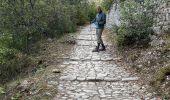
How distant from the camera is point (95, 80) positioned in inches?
375

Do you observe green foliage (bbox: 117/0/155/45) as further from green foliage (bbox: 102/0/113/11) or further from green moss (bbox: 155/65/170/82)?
green foliage (bbox: 102/0/113/11)

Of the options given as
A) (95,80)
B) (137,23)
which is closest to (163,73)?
(95,80)

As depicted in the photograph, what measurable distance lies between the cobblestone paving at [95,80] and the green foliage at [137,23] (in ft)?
3.41

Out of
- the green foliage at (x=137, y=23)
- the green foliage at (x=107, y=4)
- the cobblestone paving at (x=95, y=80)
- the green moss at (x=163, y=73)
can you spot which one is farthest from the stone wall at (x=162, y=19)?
the green foliage at (x=107, y=4)

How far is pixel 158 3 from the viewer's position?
40.8 ft

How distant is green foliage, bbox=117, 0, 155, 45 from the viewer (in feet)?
40.2

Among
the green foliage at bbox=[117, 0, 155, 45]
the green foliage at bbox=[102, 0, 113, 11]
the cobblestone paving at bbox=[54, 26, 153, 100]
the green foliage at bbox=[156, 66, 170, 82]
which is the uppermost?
the green foliage at bbox=[102, 0, 113, 11]

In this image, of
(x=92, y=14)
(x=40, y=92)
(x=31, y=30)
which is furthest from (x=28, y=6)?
(x=92, y=14)

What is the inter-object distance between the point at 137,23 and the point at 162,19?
918 millimetres

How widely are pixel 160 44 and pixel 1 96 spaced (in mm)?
5315

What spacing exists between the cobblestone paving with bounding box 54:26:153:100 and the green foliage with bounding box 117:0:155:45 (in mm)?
1039

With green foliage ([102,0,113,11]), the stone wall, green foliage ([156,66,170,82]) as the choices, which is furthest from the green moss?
green foliage ([102,0,113,11])

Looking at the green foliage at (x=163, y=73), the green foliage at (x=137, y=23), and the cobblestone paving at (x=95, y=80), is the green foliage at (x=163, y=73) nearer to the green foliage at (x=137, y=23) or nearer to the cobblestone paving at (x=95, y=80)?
the cobblestone paving at (x=95, y=80)

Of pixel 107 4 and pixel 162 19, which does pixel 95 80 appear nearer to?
pixel 162 19
